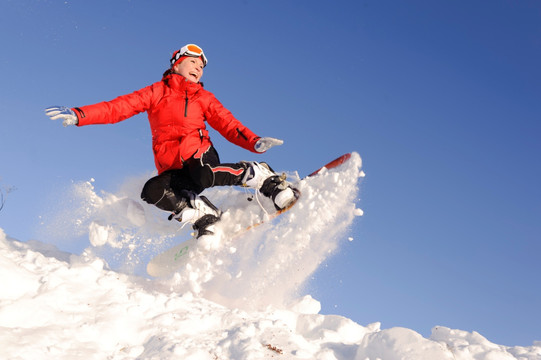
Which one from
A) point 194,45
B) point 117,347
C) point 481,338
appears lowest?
point 117,347

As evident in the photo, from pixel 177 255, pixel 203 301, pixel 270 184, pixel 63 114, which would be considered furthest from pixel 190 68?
pixel 203 301

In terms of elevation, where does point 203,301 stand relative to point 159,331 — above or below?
above

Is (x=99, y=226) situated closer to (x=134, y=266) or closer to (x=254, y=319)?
(x=134, y=266)

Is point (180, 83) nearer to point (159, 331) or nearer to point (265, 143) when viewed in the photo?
point (265, 143)

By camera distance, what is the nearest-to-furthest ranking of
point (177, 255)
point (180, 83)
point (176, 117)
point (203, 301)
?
point (203, 301) → point (176, 117) → point (180, 83) → point (177, 255)

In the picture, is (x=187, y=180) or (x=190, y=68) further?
(x=190, y=68)

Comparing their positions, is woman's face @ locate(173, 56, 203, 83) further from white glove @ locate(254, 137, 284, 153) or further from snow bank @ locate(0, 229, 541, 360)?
snow bank @ locate(0, 229, 541, 360)

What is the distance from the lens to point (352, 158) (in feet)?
21.2

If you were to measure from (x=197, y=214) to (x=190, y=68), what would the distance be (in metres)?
2.07

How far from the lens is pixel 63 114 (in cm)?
470

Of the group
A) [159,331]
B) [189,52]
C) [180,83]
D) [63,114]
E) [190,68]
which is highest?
[189,52]

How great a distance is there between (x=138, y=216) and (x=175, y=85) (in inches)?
79.4

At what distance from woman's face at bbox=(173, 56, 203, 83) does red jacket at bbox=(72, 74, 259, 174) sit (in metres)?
0.10

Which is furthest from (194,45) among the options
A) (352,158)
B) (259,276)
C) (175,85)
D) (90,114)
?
(259,276)
